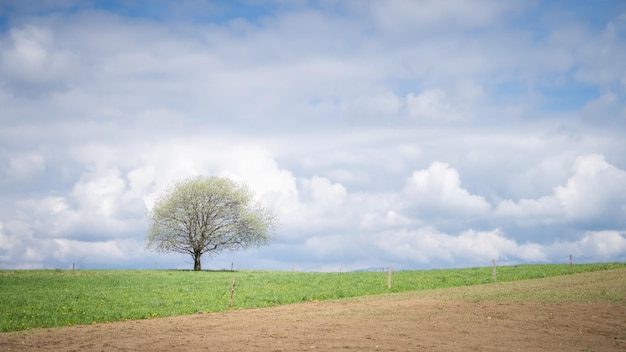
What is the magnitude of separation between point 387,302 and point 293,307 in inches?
217

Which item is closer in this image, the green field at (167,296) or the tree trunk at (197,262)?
the green field at (167,296)

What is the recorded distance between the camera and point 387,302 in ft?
102

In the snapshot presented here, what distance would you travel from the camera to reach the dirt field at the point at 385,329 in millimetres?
19828

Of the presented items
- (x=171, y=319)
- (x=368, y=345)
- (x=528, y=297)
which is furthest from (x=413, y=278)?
(x=368, y=345)

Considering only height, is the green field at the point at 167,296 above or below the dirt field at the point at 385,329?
above

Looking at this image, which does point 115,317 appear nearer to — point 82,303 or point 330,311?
point 82,303

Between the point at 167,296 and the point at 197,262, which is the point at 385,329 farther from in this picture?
the point at 197,262

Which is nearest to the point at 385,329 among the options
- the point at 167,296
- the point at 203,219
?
the point at 167,296

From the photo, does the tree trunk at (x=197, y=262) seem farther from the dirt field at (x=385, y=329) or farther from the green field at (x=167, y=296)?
the dirt field at (x=385, y=329)

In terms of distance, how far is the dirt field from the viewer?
19828 mm

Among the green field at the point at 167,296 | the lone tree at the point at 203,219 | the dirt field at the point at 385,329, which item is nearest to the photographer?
the dirt field at the point at 385,329

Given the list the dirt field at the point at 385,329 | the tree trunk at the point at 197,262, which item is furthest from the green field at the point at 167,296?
the tree trunk at the point at 197,262

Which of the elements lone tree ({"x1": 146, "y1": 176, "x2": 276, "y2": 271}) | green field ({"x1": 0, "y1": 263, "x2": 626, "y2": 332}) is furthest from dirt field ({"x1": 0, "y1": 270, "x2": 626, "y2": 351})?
lone tree ({"x1": 146, "y1": 176, "x2": 276, "y2": 271})

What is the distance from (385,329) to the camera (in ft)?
74.2
